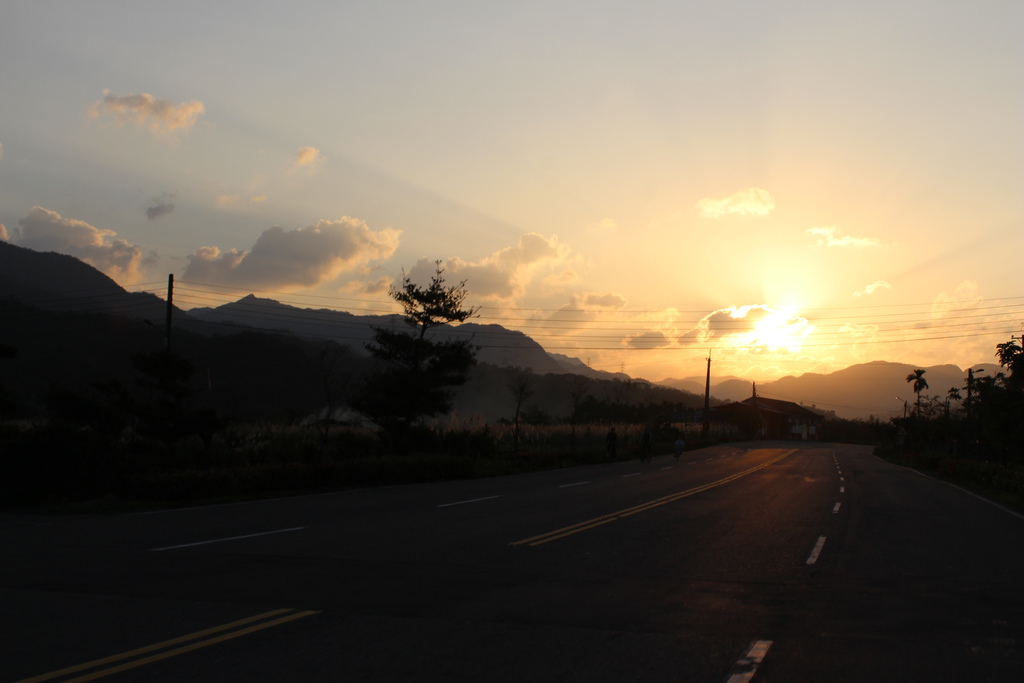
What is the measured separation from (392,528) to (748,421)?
4109 inches

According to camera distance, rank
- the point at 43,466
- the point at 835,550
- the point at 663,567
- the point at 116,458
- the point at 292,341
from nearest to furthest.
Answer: the point at 663,567 < the point at 835,550 < the point at 43,466 < the point at 116,458 < the point at 292,341

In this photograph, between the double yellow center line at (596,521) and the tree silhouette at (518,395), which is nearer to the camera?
the double yellow center line at (596,521)

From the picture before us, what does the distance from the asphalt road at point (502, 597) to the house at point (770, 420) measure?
9538 cm

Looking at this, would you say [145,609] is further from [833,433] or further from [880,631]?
[833,433]

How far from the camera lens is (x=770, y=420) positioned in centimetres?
12112

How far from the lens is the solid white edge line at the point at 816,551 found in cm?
1063

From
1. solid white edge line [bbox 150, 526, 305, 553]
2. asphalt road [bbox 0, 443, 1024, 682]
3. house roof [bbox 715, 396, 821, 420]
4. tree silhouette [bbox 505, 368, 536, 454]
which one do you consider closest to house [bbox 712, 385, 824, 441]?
house roof [bbox 715, 396, 821, 420]

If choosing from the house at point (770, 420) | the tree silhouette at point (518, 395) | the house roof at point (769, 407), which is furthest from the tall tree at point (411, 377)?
the house roof at point (769, 407)

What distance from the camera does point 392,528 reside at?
42.1ft

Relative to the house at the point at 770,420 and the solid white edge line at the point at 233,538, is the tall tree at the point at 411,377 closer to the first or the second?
the solid white edge line at the point at 233,538

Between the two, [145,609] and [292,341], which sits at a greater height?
[292,341]

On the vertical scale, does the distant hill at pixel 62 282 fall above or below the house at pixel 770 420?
above

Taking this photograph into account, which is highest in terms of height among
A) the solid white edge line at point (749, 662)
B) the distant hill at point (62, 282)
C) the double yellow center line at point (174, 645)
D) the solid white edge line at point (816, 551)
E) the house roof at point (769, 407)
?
the distant hill at point (62, 282)

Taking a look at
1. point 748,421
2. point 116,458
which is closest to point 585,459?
point 116,458
